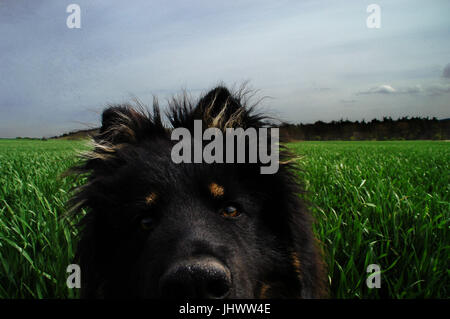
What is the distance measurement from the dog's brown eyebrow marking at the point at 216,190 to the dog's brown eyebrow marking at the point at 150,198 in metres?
0.37

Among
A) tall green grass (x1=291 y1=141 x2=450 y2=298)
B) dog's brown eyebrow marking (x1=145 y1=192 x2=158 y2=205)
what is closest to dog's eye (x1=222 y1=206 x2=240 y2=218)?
dog's brown eyebrow marking (x1=145 y1=192 x2=158 y2=205)

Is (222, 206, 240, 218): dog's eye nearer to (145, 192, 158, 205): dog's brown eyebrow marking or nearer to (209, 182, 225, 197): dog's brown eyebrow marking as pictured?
(209, 182, 225, 197): dog's brown eyebrow marking

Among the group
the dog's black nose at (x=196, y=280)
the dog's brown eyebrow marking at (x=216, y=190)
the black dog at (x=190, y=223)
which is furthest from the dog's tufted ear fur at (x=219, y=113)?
the dog's black nose at (x=196, y=280)

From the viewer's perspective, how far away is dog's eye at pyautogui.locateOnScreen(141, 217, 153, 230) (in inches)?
78.4

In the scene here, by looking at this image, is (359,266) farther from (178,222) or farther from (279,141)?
(178,222)

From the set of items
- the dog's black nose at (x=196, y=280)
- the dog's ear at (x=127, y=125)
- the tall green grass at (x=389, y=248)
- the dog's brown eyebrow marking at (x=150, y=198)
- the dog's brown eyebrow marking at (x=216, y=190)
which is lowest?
the tall green grass at (x=389, y=248)

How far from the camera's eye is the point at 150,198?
77.8 inches

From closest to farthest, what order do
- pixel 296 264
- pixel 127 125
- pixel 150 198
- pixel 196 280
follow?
pixel 196 280 < pixel 150 198 < pixel 296 264 < pixel 127 125

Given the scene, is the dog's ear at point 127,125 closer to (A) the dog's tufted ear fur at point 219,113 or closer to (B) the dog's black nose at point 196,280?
(A) the dog's tufted ear fur at point 219,113

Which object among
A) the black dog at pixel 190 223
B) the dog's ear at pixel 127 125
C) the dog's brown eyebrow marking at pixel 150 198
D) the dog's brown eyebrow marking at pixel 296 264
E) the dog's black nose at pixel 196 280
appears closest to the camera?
the dog's black nose at pixel 196 280

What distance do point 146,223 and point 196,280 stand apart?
0.74 meters

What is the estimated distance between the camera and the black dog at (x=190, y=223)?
1.76 m

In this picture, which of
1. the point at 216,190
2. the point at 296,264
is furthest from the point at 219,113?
the point at 296,264

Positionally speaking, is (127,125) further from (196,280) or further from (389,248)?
(389,248)
